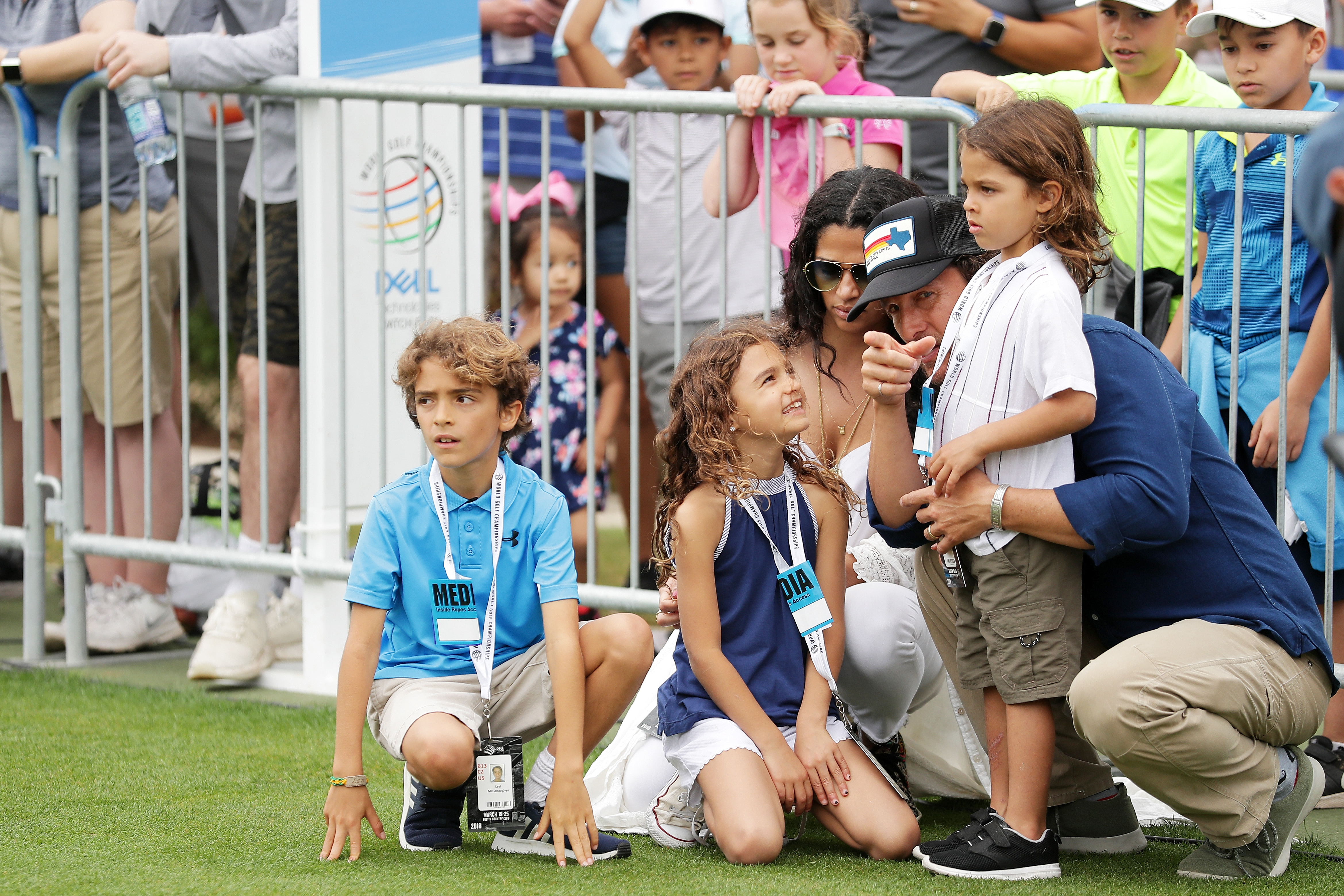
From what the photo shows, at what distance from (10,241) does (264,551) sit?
4.80ft

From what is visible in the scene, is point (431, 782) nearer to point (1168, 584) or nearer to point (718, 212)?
point (1168, 584)

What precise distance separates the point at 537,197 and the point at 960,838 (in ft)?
9.11

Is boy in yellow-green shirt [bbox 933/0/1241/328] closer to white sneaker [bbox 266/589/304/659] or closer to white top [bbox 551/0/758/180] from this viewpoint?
white top [bbox 551/0/758/180]

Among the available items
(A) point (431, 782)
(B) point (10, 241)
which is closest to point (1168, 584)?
(A) point (431, 782)

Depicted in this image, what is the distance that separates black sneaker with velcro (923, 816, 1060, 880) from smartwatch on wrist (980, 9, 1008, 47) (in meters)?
2.62

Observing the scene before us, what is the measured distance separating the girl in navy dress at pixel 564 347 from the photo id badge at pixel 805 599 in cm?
187

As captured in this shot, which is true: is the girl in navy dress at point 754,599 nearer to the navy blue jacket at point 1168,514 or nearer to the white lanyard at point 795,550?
the white lanyard at point 795,550

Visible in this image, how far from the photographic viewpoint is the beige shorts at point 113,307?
4766 mm

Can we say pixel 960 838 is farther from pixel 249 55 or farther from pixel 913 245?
pixel 249 55

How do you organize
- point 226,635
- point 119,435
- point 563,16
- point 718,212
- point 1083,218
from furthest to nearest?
point 563,16
point 119,435
point 226,635
point 718,212
point 1083,218

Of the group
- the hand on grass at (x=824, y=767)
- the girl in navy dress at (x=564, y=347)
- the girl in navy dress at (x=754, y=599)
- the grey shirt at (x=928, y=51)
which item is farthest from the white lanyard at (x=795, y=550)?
the grey shirt at (x=928, y=51)

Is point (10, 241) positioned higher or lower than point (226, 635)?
higher

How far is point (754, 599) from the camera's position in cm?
295

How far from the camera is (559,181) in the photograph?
5051mm
